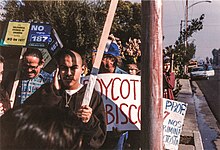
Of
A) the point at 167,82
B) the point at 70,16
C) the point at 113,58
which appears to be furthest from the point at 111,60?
the point at 167,82

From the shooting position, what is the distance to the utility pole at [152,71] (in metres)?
3.33

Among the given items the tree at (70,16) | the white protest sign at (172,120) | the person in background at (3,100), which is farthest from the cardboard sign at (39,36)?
the white protest sign at (172,120)

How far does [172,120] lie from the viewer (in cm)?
482

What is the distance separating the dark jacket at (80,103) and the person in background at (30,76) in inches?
2.5

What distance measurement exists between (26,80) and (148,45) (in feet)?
4.47

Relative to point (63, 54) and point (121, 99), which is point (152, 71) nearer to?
point (121, 99)

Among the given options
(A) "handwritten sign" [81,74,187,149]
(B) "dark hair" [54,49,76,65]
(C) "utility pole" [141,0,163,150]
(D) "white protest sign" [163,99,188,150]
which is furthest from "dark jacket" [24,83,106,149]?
(D) "white protest sign" [163,99,188,150]

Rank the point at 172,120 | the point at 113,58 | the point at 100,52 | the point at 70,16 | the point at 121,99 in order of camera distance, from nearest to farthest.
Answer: the point at 100,52 → the point at 121,99 → the point at 113,58 → the point at 70,16 → the point at 172,120

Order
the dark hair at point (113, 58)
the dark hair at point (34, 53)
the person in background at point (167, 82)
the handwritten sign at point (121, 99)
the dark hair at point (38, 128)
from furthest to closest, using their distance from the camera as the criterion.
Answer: the person in background at point (167, 82)
the dark hair at point (113, 58)
the handwritten sign at point (121, 99)
the dark hair at point (34, 53)
the dark hair at point (38, 128)

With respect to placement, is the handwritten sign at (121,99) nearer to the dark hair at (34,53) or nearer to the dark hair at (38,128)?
the dark hair at (38,128)

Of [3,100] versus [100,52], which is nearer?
[100,52]

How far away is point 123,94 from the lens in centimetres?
408

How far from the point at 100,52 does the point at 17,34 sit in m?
0.91

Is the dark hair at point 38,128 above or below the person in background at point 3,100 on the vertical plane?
below
